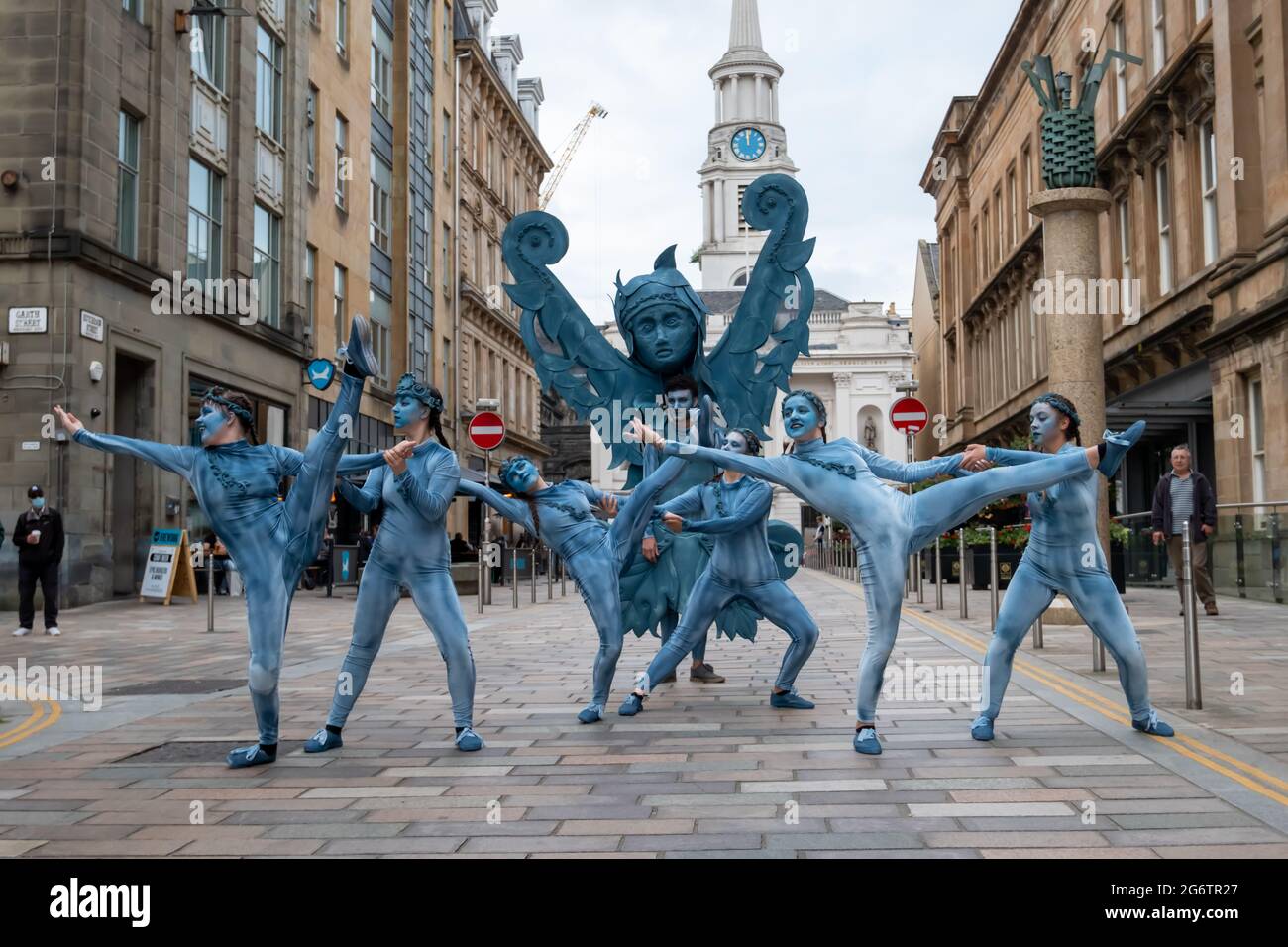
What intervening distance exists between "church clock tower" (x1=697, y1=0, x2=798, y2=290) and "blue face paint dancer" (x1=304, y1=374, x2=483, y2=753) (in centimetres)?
10183

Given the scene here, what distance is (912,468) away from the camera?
6152 millimetres

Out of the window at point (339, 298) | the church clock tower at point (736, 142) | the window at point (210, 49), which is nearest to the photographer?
the window at point (210, 49)

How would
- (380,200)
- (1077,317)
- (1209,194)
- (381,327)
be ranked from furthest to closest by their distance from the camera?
(380,200), (381,327), (1209,194), (1077,317)

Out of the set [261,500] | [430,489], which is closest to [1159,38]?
[430,489]

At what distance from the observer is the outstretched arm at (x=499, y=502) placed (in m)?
6.67

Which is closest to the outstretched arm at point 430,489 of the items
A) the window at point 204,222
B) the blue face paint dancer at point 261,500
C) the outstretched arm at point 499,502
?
the outstretched arm at point 499,502

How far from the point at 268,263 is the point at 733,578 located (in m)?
21.3

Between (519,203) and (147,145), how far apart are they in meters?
35.2

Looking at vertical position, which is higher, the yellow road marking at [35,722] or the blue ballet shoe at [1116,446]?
the blue ballet shoe at [1116,446]

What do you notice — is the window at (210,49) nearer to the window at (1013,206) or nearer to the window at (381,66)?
the window at (381,66)

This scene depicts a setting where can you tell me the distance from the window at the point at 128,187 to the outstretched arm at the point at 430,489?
1559cm

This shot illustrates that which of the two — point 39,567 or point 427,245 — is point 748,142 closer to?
point 427,245

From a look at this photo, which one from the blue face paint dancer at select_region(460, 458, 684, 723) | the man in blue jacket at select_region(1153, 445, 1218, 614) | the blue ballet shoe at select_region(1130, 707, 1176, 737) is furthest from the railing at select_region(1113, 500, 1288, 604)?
the blue face paint dancer at select_region(460, 458, 684, 723)
